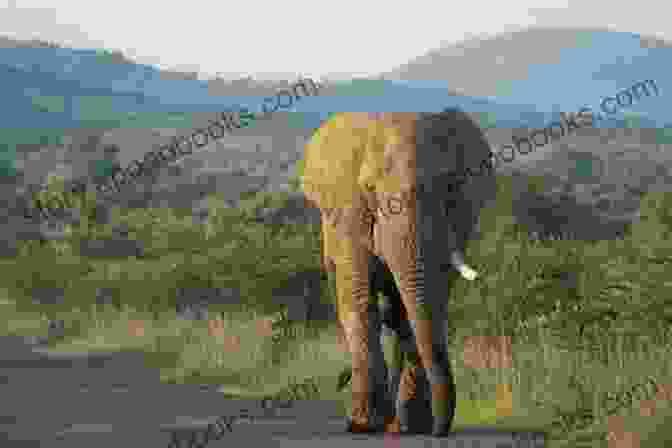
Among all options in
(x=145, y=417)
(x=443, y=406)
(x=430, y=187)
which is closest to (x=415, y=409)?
(x=443, y=406)

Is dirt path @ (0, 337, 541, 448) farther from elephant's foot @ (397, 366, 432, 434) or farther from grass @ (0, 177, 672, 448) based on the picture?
grass @ (0, 177, 672, 448)

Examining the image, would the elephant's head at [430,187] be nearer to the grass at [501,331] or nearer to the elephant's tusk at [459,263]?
the elephant's tusk at [459,263]

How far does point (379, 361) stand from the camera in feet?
60.1

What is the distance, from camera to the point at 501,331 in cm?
2728

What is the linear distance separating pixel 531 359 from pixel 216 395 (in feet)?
17.2

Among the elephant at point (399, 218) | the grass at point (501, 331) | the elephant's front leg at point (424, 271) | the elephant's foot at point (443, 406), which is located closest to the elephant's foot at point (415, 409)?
the elephant at point (399, 218)

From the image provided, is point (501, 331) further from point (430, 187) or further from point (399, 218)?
point (399, 218)

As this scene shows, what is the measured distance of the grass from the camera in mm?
18594

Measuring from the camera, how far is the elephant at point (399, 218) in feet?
58.1

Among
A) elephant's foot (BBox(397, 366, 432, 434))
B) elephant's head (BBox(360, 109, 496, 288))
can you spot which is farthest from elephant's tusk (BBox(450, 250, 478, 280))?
elephant's foot (BBox(397, 366, 432, 434))

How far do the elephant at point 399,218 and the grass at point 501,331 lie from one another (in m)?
1.51

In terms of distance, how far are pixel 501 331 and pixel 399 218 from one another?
381 inches

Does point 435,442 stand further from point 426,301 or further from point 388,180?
point 388,180

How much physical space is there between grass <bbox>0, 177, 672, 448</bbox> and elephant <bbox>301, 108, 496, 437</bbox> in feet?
4.96
